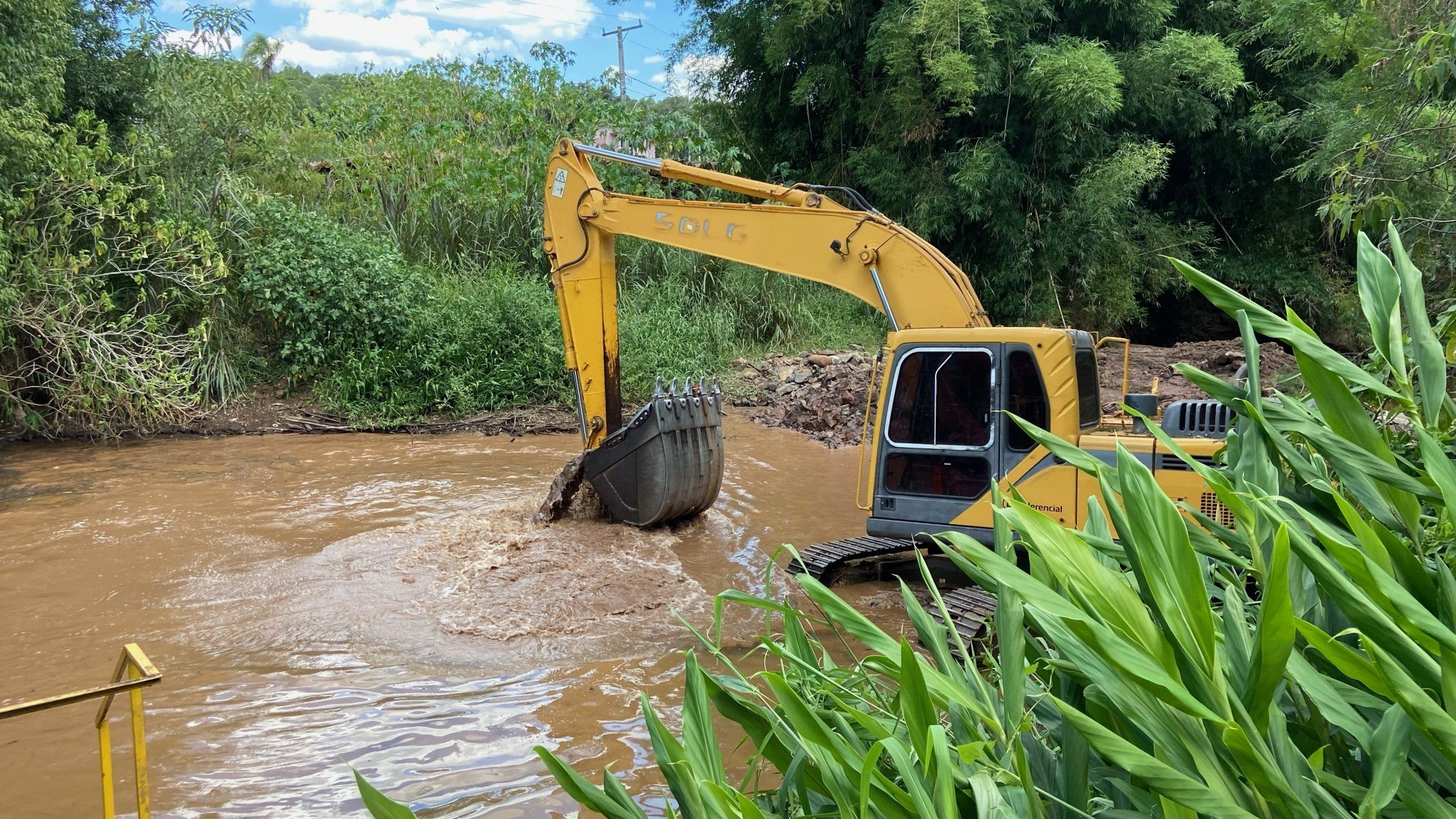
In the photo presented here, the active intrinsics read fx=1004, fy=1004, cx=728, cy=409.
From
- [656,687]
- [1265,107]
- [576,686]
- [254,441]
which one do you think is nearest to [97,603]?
[576,686]

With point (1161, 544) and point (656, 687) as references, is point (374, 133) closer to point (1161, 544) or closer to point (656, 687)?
point (656, 687)

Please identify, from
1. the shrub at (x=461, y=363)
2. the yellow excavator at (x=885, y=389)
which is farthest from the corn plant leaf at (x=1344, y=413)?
the shrub at (x=461, y=363)

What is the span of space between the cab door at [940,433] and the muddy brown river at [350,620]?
1.31m

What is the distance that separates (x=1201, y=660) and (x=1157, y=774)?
99 millimetres

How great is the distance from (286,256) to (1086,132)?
40.1 feet

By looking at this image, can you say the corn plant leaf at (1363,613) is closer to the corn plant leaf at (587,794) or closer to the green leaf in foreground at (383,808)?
the corn plant leaf at (587,794)

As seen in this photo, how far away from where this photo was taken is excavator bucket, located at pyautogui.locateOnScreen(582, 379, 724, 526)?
23.7 ft

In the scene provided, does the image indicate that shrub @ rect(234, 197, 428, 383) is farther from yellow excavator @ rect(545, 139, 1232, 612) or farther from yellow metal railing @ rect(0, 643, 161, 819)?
yellow metal railing @ rect(0, 643, 161, 819)

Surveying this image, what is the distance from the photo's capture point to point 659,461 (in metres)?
7.25

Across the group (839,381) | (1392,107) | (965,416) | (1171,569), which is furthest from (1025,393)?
(839,381)

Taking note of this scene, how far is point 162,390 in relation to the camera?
11328mm

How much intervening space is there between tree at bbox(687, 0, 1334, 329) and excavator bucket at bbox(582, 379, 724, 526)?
9414mm

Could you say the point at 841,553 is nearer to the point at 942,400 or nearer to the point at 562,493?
the point at 942,400

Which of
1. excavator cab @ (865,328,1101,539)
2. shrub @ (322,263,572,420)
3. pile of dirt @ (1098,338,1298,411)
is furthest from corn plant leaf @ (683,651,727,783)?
pile of dirt @ (1098,338,1298,411)
